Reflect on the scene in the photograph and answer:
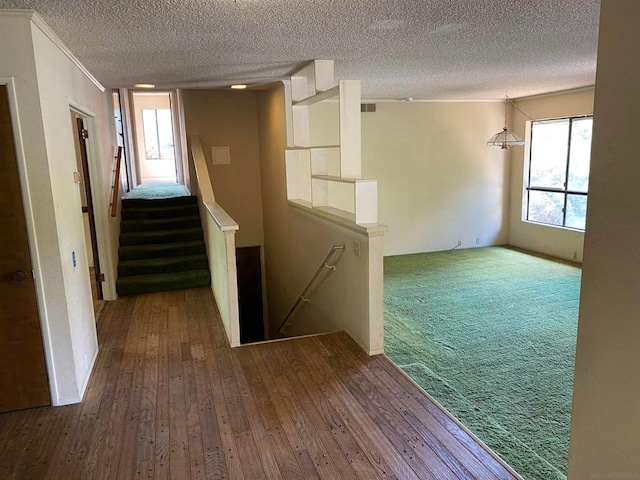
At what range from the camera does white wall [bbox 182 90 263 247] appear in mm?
7277

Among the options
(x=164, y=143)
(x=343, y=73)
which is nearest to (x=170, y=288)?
(x=343, y=73)

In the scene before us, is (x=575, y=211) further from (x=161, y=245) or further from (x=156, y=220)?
(x=156, y=220)

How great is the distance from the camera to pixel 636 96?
53.5 inches

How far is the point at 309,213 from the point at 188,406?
2614mm

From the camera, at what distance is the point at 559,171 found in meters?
7.96

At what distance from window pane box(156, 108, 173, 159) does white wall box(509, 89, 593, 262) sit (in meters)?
8.64

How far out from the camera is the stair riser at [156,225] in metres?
6.72

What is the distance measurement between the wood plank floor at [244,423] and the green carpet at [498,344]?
1.28 ft

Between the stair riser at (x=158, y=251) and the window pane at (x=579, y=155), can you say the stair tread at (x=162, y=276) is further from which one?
the window pane at (x=579, y=155)

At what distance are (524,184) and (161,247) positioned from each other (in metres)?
6.43

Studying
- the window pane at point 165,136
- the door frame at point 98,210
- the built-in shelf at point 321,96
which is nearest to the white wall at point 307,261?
the built-in shelf at point 321,96

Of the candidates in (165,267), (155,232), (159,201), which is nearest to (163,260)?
(165,267)

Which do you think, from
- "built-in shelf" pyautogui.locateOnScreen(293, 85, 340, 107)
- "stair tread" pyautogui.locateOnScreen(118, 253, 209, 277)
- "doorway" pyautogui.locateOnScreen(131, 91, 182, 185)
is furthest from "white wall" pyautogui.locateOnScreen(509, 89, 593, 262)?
"doorway" pyautogui.locateOnScreen(131, 91, 182, 185)

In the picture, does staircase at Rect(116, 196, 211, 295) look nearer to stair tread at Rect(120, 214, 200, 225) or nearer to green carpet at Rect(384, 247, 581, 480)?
stair tread at Rect(120, 214, 200, 225)
